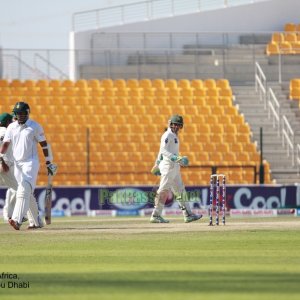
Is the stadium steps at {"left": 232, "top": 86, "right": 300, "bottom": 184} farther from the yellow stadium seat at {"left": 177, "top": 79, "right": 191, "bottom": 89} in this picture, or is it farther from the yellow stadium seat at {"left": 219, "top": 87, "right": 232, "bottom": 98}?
the yellow stadium seat at {"left": 177, "top": 79, "right": 191, "bottom": 89}

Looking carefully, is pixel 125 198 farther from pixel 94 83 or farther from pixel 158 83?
pixel 158 83

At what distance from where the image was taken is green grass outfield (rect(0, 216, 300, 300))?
12.3 meters

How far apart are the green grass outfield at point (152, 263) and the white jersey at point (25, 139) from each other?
1.32 metres

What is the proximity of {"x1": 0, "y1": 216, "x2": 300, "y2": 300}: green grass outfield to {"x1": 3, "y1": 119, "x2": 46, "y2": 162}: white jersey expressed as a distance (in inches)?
52.0

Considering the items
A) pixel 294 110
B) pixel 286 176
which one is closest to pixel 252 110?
pixel 294 110

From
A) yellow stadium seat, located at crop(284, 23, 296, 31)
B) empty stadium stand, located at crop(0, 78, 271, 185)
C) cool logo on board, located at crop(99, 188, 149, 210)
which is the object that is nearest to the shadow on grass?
cool logo on board, located at crop(99, 188, 149, 210)

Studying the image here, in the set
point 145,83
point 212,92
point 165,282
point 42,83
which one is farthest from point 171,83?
point 165,282

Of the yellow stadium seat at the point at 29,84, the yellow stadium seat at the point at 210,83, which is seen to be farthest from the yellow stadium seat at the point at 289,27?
the yellow stadium seat at the point at 29,84

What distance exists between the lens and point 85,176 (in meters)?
38.8

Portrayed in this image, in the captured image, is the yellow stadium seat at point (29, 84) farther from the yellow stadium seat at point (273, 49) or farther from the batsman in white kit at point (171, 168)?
the batsman in white kit at point (171, 168)

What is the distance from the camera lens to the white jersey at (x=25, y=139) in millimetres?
22078

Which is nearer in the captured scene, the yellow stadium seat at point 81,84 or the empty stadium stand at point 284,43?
the yellow stadium seat at point 81,84

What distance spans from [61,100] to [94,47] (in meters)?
4.97

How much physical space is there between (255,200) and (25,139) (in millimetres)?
13681
